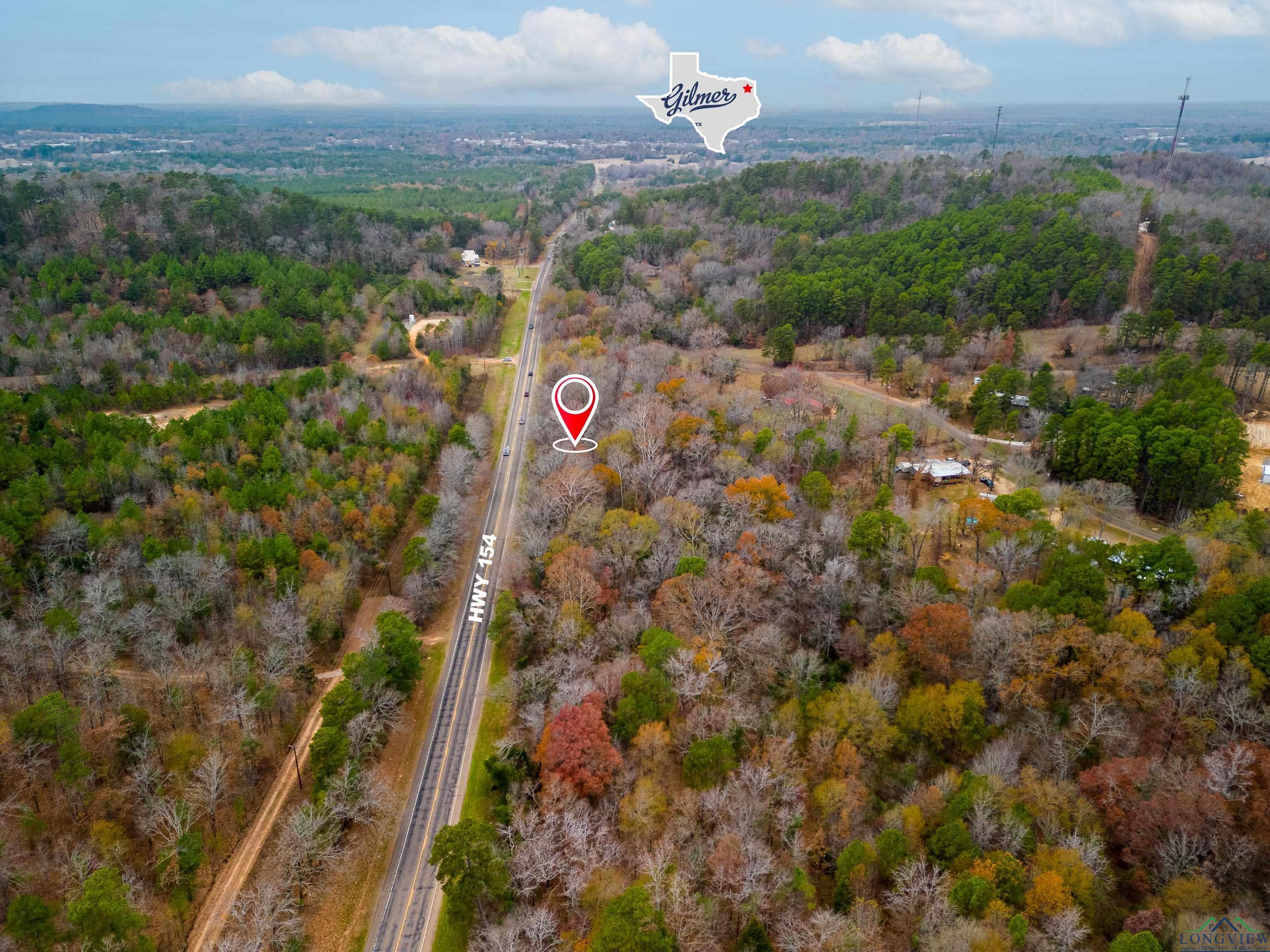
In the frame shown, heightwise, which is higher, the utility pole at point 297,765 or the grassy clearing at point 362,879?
the utility pole at point 297,765

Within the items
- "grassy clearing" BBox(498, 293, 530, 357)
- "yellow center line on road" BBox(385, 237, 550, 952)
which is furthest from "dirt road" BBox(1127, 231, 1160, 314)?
"grassy clearing" BBox(498, 293, 530, 357)

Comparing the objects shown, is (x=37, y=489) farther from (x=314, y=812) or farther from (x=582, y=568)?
(x=582, y=568)

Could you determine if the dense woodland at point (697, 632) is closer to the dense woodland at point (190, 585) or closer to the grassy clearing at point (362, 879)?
the dense woodland at point (190, 585)

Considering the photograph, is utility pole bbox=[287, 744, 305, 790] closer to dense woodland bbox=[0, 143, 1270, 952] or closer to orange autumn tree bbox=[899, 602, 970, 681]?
dense woodland bbox=[0, 143, 1270, 952]

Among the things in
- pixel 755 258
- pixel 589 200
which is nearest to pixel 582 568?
pixel 755 258

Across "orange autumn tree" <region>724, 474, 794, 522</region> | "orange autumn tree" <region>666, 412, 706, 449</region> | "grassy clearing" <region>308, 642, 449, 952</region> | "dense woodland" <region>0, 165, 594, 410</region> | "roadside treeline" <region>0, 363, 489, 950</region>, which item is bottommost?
"grassy clearing" <region>308, 642, 449, 952</region>

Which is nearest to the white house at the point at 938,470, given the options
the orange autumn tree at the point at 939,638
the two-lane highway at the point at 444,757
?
the orange autumn tree at the point at 939,638

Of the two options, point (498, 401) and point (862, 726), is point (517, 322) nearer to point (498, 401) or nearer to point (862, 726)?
point (498, 401)
